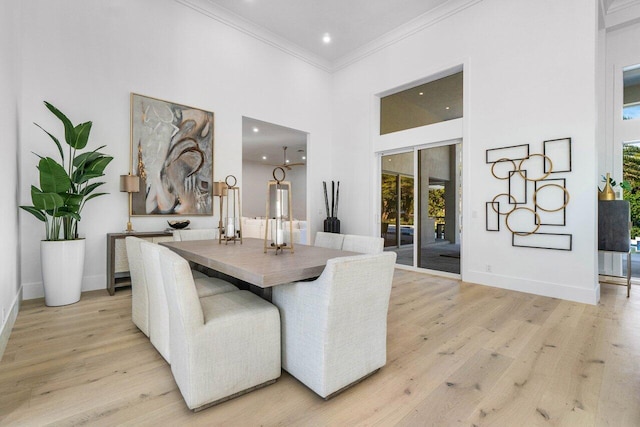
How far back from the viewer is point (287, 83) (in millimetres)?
5738

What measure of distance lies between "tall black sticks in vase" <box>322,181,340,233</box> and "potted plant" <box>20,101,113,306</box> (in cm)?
386

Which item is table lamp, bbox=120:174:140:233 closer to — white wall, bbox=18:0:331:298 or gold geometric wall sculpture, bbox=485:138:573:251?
white wall, bbox=18:0:331:298

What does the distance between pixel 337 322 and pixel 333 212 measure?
4.82 meters

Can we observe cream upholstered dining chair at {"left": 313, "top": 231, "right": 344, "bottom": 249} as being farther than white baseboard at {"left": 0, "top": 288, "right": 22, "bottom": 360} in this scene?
Yes

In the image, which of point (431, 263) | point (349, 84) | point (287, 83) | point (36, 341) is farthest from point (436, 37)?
point (36, 341)

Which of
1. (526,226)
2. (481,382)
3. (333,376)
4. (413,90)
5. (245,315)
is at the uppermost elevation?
(413,90)

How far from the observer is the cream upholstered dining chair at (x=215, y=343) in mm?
1480

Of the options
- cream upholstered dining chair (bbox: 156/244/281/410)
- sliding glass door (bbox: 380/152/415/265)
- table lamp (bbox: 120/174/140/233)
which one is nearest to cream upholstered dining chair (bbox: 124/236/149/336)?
cream upholstered dining chair (bbox: 156/244/281/410)

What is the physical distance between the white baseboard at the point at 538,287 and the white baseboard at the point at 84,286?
16.2 ft

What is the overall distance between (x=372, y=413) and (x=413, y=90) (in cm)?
518

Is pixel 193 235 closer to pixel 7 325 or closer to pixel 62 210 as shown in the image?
pixel 62 210

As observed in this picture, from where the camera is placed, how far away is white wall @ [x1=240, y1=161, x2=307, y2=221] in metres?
12.4

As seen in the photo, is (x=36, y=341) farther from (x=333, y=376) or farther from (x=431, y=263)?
(x=431, y=263)

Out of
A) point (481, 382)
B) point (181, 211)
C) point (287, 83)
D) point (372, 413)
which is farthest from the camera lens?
point (287, 83)
